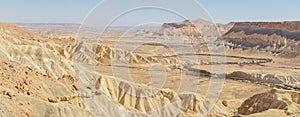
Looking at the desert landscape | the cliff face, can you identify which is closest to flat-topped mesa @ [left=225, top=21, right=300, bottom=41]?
the cliff face

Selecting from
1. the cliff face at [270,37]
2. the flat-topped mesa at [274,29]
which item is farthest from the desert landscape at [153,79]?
the flat-topped mesa at [274,29]

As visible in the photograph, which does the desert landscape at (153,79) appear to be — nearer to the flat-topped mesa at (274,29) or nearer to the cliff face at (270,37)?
the cliff face at (270,37)

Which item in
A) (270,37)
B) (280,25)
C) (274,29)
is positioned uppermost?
(280,25)

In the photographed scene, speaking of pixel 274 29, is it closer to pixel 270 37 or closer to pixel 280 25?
pixel 280 25

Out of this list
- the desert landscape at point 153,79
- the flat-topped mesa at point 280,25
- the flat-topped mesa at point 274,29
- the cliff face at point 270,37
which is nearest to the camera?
the desert landscape at point 153,79

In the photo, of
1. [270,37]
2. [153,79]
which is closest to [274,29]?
[270,37]

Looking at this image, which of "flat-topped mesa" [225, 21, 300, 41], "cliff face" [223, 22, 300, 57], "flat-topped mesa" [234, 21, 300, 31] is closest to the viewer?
"cliff face" [223, 22, 300, 57]

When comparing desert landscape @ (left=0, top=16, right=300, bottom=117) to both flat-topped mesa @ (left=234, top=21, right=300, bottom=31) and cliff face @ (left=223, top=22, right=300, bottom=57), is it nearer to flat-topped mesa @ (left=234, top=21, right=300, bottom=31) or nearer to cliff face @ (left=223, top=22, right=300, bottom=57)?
cliff face @ (left=223, top=22, right=300, bottom=57)
